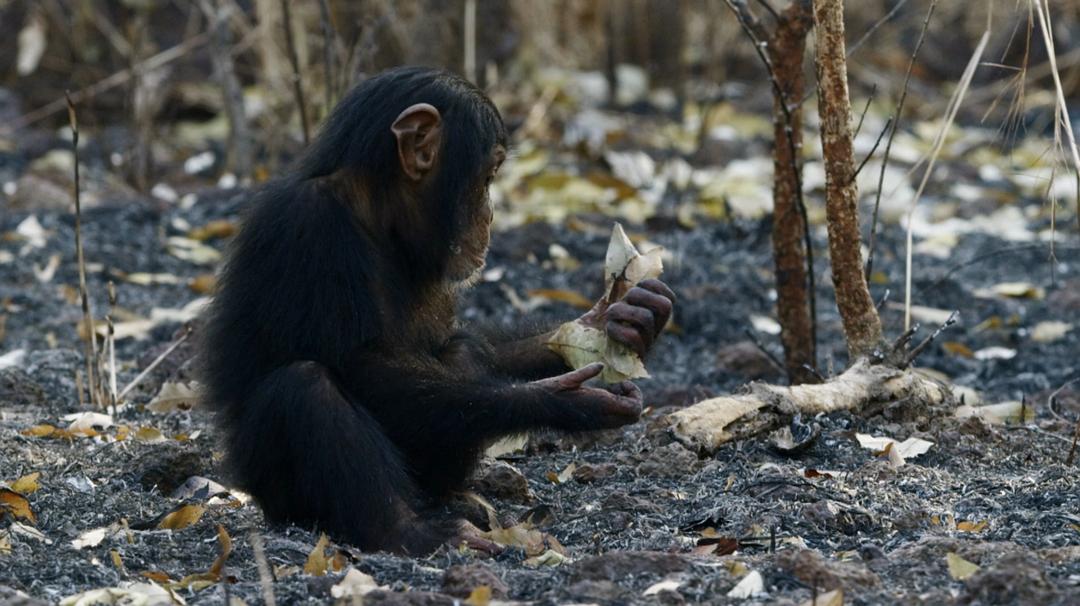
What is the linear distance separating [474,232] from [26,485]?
143cm

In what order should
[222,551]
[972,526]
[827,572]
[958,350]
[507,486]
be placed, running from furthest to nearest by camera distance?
[958,350], [507,486], [972,526], [222,551], [827,572]

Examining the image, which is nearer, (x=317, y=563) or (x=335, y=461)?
(x=317, y=563)

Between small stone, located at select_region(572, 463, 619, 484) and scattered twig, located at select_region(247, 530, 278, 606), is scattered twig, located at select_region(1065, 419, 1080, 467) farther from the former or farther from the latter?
scattered twig, located at select_region(247, 530, 278, 606)

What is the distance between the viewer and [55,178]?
9.66 meters

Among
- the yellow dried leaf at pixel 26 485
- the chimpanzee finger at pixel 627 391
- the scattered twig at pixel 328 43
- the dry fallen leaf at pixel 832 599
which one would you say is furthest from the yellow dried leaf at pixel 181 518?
the scattered twig at pixel 328 43

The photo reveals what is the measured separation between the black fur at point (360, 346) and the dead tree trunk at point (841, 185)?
1.04 m

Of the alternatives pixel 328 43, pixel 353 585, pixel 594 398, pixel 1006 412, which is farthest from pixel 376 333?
pixel 328 43

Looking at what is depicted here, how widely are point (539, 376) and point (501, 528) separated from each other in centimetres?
76

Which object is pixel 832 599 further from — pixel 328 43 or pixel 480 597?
pixel 328 43

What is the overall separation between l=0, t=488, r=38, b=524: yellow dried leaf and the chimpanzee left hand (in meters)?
1.64

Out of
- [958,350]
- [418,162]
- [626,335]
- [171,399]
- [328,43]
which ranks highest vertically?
[328,43]

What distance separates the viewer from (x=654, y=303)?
13.9 feet

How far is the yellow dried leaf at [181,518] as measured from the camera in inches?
159

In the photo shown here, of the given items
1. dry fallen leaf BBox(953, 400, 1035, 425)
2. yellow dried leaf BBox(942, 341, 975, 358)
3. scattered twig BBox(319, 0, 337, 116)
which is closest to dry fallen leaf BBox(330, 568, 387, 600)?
dry fallen leaf BBox(953, 400, 1035, 425)
